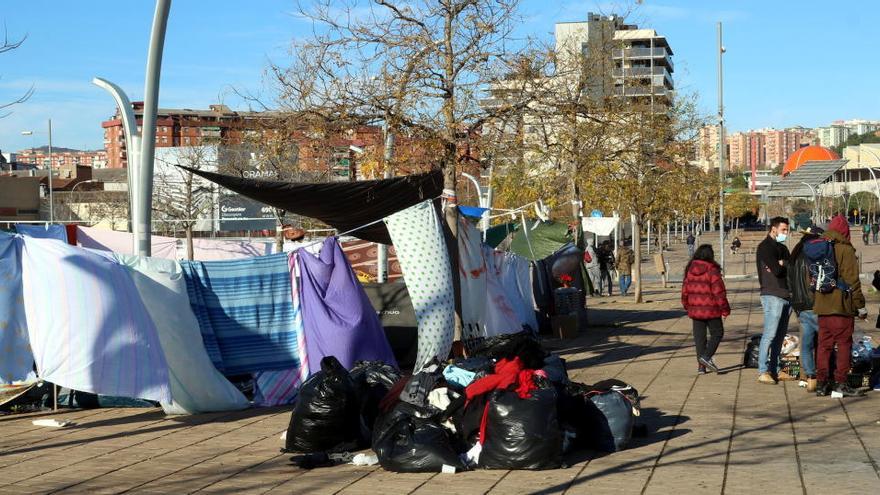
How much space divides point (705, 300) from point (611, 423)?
17.4 ft

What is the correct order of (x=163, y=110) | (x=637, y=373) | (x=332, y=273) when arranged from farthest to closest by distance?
(x=163, y=110)
(x=637, y=373)
(x=332, y=273)

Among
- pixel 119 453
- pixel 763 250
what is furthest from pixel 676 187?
pixel 119 453

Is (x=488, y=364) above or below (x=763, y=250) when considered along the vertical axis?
below

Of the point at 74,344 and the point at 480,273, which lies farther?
the point at 480,273

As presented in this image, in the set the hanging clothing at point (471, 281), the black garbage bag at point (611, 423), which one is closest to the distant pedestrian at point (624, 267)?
the hanging clothing at point (471, 281)

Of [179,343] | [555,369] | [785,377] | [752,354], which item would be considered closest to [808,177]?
[752,354]

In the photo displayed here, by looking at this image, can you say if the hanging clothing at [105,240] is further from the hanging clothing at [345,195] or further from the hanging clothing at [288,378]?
the hanging clothing at [288,378]

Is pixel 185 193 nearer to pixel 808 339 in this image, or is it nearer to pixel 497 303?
pixel 497 303

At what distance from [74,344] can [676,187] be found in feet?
74.1

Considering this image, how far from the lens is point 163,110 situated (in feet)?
602

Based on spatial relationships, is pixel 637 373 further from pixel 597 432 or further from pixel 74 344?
pixel 74 344

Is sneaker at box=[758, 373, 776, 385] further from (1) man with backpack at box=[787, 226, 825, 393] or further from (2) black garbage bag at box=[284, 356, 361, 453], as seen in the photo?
(2) black garbage bag at box=[284, 356, 361, 453]

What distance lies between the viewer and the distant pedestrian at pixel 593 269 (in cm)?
3287

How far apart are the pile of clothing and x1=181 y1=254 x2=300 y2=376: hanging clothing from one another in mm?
2500
